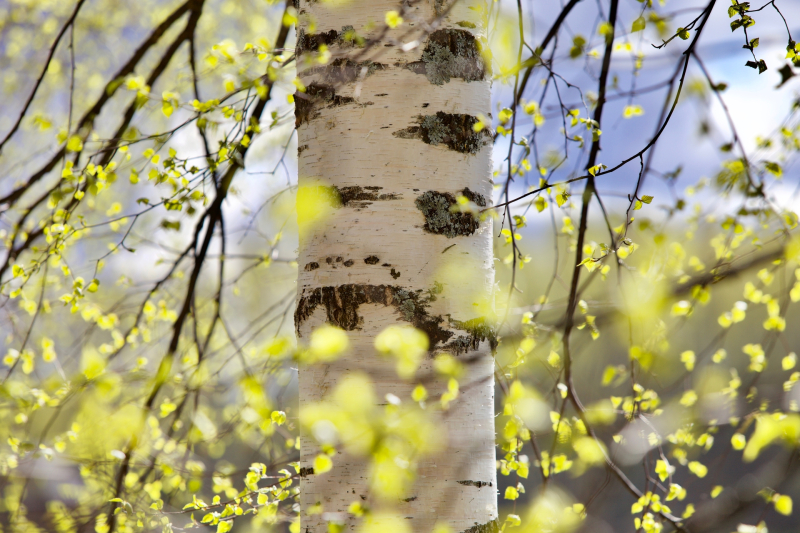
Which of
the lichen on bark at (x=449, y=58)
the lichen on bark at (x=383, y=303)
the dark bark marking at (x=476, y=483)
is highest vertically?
the lichen on bark at (x=449, y=58)

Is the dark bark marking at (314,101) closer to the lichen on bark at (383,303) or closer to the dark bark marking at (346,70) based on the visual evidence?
the dark bark marking at (346,70)

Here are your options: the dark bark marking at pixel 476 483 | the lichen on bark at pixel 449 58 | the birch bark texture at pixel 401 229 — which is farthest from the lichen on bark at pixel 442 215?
the dark bark marking at pixel 476 483

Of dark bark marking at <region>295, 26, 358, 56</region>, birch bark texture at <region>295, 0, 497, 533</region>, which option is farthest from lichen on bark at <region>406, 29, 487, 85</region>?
dark bark marking at <region>295, 26, 358, 56</region>

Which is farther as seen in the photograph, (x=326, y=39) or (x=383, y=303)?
(x=326, y=39)

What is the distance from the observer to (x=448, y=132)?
3.24ft

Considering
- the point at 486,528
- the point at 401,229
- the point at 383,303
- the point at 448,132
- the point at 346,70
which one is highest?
the point at 346,70

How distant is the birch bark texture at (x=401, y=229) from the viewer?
2.95 ft

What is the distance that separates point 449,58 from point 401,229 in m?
Result: 0.36

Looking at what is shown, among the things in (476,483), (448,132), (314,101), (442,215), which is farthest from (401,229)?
(476,483)

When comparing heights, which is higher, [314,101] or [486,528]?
[314,101]

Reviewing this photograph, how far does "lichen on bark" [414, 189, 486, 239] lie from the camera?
0.96 metres

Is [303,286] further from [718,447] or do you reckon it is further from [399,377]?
[718,447]

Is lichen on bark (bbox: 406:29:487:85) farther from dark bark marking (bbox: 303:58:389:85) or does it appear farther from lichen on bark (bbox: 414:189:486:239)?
lichen on bark (bbox: 414:189:486:239)

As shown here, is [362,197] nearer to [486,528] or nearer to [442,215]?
[442,215]
